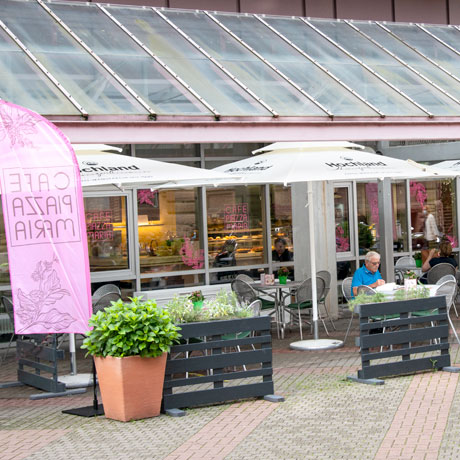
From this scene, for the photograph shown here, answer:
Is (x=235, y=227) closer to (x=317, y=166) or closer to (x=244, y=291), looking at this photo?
(x=244, y=291)

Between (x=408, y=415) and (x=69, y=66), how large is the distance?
6697 mm

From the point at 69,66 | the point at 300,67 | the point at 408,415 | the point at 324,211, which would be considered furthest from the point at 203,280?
the point at 408,415

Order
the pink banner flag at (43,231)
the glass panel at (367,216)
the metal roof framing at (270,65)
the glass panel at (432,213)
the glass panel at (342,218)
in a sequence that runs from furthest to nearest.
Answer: the glass panel at (432,213)
the glass panel at (367,216)
the glass panel at (342,218)
the metal roof framing at (270,65)
the pink banner flag at (43,231)

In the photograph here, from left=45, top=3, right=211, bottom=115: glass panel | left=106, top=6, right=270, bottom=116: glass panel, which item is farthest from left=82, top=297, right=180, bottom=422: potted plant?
left=106, top=6, right=270, bottom=116: glass panel

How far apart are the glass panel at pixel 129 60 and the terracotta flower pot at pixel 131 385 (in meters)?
4.43

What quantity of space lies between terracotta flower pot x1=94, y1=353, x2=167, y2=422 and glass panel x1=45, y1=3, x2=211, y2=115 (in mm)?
4432

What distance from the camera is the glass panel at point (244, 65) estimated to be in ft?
41.3

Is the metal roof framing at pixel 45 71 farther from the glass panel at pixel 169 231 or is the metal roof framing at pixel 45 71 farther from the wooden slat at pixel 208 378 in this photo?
the wooden slat at pixel 208 378

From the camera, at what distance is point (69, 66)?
1182 centimetres

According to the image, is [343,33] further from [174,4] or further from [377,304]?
[377,304]

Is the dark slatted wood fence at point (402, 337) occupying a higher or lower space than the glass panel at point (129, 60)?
lower

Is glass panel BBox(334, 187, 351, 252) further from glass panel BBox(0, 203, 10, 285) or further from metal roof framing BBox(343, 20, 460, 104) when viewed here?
glass panel BBox(0, 203, 10, 285)

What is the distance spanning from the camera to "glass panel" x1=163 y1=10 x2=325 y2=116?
12586 millimetres

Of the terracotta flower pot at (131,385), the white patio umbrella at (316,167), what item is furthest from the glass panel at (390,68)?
the terracotta flower pot at (131,385)
